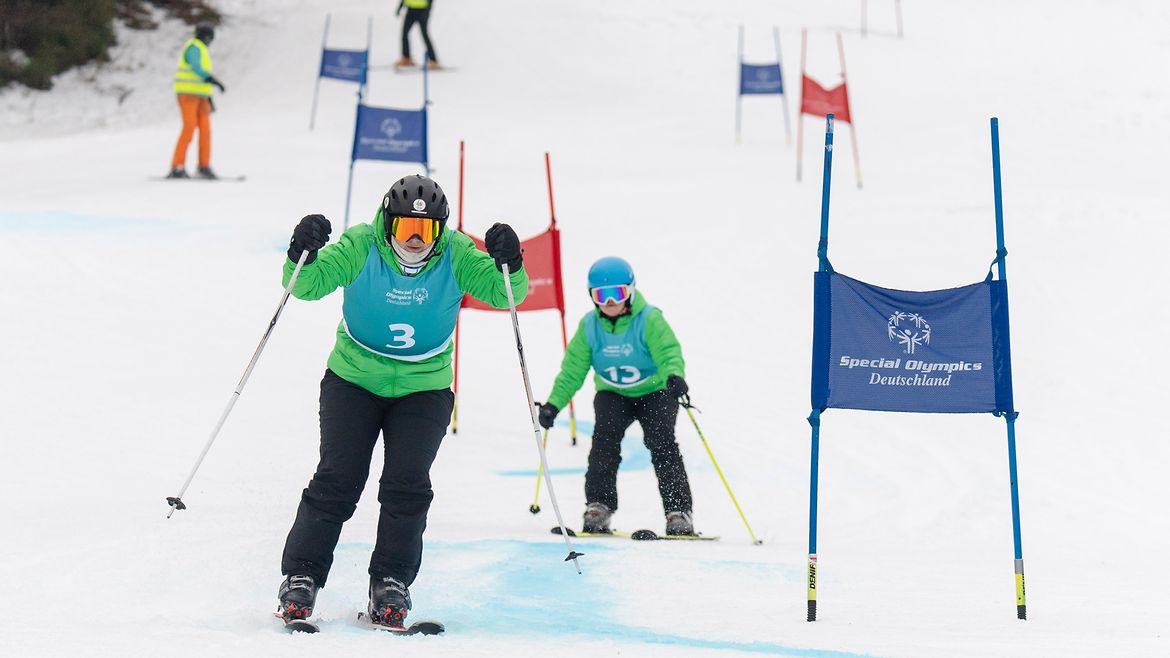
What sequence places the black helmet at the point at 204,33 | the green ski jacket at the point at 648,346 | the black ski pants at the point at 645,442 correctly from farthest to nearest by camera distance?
the black helmet at the point at 204,33 < the black ski pants at the point at 645,442 < the green ski jacket at the point at 648,346

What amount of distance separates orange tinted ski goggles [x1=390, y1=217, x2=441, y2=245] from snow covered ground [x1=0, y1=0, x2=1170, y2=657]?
4.12ft

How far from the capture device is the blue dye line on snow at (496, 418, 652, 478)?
7502 mm

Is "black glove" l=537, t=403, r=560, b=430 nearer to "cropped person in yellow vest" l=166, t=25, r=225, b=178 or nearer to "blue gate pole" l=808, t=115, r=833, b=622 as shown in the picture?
"blue gate pole" l=808, t=115, r=833, b=622

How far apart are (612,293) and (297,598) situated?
2658 mm

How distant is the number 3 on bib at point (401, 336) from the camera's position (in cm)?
409

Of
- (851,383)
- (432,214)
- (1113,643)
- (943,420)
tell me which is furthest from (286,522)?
(943,420)

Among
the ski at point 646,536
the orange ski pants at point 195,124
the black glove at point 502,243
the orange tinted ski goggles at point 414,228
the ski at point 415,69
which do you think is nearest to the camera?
the orange tinted ski goggles at point 414,228

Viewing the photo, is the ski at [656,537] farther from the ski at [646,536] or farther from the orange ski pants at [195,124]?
the orange ski pants at [195,124]

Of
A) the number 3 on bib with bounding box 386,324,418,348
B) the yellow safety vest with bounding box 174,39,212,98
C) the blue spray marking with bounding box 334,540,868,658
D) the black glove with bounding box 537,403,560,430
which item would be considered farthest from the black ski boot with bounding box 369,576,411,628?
the yellow safety vest with bounding box 174,39,212,98

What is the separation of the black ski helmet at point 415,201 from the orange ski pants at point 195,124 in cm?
1024

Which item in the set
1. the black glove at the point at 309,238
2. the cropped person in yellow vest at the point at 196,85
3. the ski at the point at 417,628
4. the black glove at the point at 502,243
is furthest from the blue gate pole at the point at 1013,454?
the cropped person in yellow vest at the point at 196,85

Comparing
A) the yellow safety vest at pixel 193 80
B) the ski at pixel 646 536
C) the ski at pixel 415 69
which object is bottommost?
the ski at pixel 646 536

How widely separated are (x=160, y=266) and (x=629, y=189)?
560 cm

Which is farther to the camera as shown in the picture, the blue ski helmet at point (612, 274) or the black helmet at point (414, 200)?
the blue ski helmet at point (612, 274)
